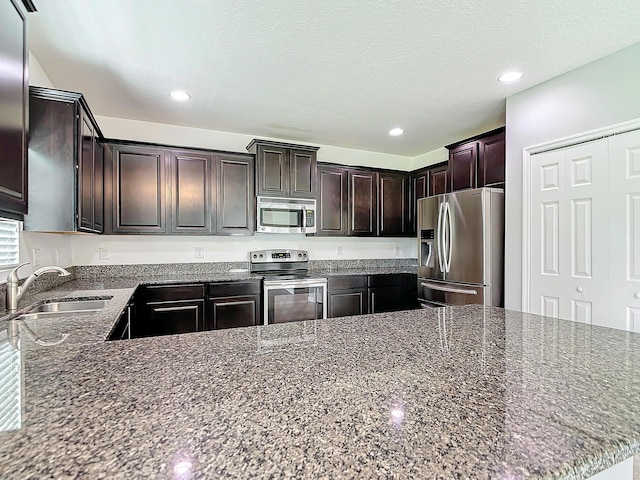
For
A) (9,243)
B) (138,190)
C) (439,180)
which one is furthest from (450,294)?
(9,243)

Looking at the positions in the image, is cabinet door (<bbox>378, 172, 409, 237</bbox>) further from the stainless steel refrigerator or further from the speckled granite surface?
the speckled granite surface

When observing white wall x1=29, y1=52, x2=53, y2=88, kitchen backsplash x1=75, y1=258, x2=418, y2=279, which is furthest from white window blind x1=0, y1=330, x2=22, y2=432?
kitchen backsplash x1=75, y1=258, x2=418, y2=279

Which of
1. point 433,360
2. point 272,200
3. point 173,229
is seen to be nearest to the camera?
point 433,360

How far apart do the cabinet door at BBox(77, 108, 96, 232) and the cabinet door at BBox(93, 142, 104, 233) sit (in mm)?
102

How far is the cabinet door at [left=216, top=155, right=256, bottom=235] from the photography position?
3.70m

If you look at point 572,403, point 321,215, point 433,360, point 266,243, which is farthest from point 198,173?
point 572,403

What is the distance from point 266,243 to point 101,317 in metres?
2.64

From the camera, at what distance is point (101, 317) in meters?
1.66

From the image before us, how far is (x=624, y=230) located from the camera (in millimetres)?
2264

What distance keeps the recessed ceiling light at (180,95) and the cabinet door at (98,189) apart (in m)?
0.75

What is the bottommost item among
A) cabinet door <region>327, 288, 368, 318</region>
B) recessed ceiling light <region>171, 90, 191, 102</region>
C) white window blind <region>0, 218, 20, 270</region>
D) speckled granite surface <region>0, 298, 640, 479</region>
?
cabinet door <region>327, 288, 368, 318</region>

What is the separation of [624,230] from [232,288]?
3.13m

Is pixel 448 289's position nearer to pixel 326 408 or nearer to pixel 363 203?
pixel 363 203

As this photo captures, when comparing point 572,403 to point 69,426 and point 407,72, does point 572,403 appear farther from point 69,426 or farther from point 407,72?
point 407,72
